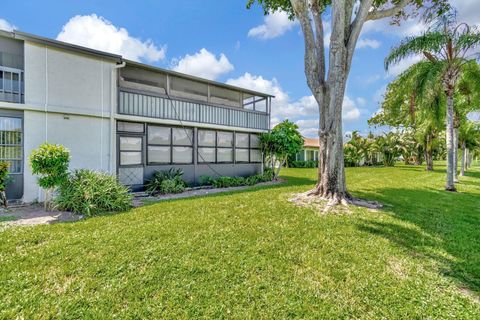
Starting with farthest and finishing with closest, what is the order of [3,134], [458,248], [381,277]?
[3,134] < [458,248] < [381,277]

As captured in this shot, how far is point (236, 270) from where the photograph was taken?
148 inches

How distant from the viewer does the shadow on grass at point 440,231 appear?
411cm

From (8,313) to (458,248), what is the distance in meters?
7.57

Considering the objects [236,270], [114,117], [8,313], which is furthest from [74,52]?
[236,270]

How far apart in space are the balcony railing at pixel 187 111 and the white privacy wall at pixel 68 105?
83 centimetres

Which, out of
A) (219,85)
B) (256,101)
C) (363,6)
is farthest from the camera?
(256,101)

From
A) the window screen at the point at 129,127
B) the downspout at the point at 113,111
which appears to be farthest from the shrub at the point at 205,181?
the downspout at the point at 113,111

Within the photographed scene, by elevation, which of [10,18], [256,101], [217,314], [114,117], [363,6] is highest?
[363,6]

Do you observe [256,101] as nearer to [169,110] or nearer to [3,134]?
[169,110]

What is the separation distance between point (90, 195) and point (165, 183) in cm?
351

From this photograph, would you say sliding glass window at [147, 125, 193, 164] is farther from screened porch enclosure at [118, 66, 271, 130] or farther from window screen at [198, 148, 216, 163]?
screened porch enclosure at [118, 66, 271, 130]

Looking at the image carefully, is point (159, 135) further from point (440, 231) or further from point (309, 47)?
point (440, 231)

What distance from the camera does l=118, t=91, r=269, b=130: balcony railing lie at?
1009 centimetres

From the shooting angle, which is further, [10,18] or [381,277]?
[10,18]
